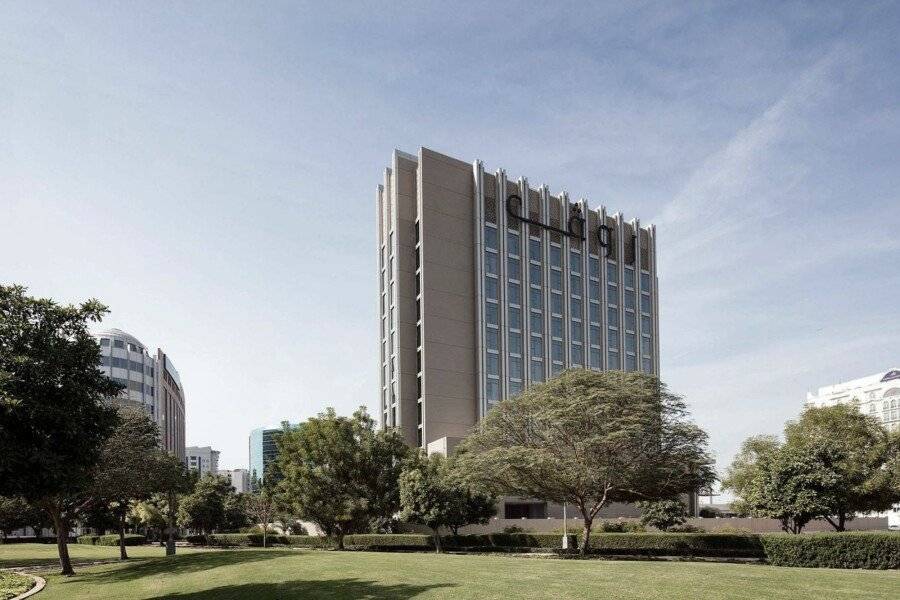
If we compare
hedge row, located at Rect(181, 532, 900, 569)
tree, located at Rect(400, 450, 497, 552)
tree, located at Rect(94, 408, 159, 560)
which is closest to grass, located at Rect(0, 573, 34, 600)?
tree, located at Rect(94, 408, 159, 560)

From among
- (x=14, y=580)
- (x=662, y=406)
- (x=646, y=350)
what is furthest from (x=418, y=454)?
(x=646, y=350)

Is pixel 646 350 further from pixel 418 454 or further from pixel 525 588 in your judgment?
pixel 525 588

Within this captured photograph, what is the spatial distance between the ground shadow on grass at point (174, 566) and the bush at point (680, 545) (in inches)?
870

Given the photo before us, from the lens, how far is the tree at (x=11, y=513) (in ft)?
204

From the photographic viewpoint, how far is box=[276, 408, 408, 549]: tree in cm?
5509

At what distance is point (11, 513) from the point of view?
73938 millimetres

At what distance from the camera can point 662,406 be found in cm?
4428

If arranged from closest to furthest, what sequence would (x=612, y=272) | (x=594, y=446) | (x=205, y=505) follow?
(x=594, y=446) → (x=205, y=505) → (x=612, y=272)

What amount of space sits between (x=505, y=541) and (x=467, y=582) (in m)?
32.7

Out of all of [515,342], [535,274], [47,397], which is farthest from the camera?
[535,274]

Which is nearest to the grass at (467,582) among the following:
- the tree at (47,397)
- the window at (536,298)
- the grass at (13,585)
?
the grass at (13,585)

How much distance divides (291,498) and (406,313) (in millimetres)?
36269

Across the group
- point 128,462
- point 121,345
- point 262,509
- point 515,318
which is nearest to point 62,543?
point 128,462

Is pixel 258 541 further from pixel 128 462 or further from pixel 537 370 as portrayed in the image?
pixel 537 370
